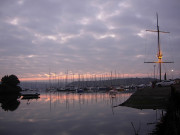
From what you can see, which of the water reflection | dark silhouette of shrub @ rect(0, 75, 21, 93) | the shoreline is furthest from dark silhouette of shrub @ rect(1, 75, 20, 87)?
the shoreline

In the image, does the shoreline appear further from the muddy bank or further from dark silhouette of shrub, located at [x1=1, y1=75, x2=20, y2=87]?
dark silhouette of shrub, located at [x1=1, y1=75, x2=20, y2=87]

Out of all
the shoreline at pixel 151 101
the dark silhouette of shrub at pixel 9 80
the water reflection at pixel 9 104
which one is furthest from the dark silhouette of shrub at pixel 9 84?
the shoreline at pixel 151 101

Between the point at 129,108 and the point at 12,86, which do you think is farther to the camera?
the point at 12,86

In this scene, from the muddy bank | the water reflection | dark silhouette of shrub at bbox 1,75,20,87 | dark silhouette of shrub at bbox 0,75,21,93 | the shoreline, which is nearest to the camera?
the shoreline

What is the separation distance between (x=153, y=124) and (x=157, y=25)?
42590 mm

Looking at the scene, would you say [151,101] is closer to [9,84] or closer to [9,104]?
[9,104]

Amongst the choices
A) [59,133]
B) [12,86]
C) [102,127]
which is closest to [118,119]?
[102,127]

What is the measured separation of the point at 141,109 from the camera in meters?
33.1

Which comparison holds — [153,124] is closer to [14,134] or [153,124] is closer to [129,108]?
[129,108]

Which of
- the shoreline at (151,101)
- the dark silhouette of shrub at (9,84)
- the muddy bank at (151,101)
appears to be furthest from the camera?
the dark silhouette of shrub at (9,84)

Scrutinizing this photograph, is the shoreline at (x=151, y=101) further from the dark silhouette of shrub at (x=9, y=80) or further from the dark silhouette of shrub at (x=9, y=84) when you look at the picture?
the dark silhouette of shrub at (x=9, y=80)

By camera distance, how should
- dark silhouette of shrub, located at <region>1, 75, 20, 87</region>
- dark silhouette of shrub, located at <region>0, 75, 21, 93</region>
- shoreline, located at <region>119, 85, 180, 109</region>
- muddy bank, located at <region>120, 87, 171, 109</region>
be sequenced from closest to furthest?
shoreline, located at <region>119, 85, 180, 109</region>, muddy bank, located at <region>120, 87, 171, 109</region>, dark silhouette of shrub, located at <region>0, 75, 21, 93</region>, dark silhouette of shrub, located at <region>1, 75, 20, 87</region>

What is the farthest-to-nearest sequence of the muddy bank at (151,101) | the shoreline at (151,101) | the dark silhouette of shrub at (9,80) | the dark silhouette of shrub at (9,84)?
the dark silhouette of shrub at (9,80), the dark silhouette of shrub at (9,84), the muddy bank at (151,101), the shoreline at (151,101)

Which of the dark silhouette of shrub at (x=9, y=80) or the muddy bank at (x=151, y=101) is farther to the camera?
the dark silhouette of shrub at (x=9, y=80)
